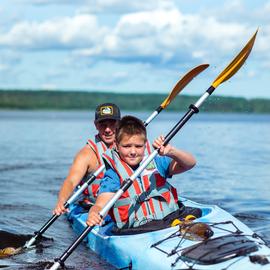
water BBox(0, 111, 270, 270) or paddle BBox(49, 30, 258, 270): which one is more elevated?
paddle BBox(49, 30, 258, 270)

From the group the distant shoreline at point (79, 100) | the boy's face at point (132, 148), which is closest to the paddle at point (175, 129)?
the boy's face at point (132, 148)

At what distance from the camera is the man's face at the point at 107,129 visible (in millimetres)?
8555

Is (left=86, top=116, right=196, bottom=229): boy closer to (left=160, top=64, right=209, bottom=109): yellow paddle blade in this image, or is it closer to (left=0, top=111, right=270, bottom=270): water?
(left=0, top=111, right=270, bottom=270): water

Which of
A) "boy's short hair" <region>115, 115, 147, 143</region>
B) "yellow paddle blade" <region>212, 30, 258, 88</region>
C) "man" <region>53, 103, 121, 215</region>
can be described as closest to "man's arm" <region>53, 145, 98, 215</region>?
"man" <region>53, 103, 121, 215</region>

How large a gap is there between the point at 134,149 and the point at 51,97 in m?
132

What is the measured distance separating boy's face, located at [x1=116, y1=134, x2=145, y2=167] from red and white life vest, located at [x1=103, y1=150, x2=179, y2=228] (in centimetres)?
14

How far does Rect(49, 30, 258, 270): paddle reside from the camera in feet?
21.6

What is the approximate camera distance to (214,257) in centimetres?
575

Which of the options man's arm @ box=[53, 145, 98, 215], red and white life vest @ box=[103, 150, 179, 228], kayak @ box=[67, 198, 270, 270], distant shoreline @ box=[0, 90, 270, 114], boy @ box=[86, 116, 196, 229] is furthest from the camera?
distant shoreline @ box=[0, 90, 270, 114]

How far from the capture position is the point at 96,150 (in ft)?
28.8

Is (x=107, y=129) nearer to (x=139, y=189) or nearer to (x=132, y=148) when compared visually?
(x=139, y=189)

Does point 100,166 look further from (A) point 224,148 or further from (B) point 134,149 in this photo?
(A) point 224,148

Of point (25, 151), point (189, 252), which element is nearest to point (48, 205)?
point (189, 252)

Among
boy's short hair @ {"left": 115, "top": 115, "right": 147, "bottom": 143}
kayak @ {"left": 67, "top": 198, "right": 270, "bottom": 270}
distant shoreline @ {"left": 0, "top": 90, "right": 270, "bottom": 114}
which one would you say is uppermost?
boy's short hair @ {"left": 115, "top": 115, "right": 147, "bottom": 143}
